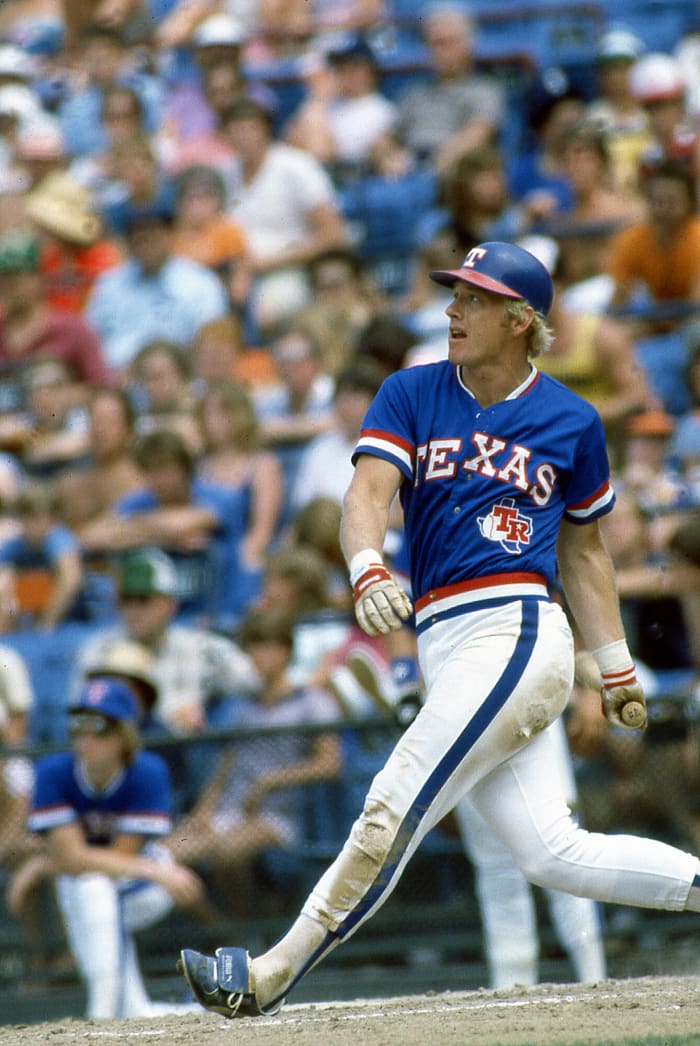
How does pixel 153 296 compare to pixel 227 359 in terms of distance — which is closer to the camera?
pixel 227 359

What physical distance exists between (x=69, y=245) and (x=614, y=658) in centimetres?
798

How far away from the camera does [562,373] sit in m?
8.84

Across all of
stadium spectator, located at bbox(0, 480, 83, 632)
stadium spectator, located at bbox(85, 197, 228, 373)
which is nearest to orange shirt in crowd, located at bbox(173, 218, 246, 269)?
stadium spectator, located at bbox(85, 197, 228, 373)

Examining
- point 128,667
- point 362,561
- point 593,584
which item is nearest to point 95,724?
point 128,667

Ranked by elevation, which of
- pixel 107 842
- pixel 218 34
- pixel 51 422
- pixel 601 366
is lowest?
pixel 107 842

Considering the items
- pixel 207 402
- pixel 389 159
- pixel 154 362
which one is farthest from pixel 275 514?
pixel 389 159

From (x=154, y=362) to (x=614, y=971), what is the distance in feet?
15.1

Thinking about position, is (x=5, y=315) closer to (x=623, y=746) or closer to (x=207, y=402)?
(x=207, y=402)

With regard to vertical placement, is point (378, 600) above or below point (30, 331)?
below

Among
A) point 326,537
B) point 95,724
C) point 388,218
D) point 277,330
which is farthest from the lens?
point 388,218

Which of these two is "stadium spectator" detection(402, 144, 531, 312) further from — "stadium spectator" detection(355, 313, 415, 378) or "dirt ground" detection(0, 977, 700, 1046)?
"dirt ground" detection(0, 977, 700, 1046)

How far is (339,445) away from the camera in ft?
29.8

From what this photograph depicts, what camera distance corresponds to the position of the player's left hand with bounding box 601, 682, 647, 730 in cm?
493

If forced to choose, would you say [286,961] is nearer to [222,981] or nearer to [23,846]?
[222,981]
